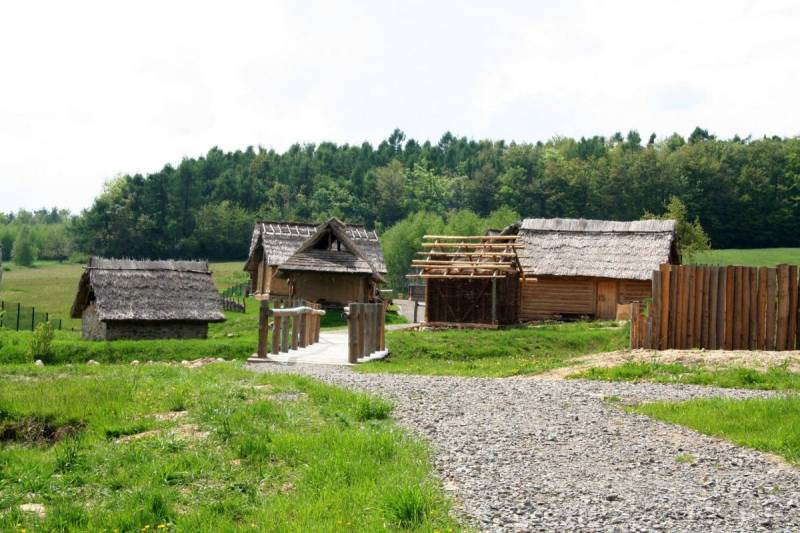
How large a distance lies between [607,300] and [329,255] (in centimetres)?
1246

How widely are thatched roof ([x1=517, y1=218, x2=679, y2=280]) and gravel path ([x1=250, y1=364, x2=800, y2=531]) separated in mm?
29712

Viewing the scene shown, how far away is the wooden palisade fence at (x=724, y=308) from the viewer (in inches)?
734

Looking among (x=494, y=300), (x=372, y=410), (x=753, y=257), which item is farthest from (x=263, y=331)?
(x=753, y=257)

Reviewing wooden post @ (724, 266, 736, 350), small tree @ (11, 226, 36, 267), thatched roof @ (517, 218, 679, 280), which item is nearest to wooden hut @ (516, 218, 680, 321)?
thatched roof @ (517, 218, 679, 280)

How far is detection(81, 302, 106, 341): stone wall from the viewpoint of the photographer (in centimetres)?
3428

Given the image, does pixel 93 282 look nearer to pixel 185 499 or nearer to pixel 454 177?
pixel 185 499

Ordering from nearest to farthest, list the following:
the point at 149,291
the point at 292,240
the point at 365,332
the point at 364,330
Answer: the point at 364,330 → the point at 365,332 → the point at 149,291 → the point at 292,240

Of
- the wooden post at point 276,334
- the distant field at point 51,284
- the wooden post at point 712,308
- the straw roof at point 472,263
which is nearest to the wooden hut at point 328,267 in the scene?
the straw roof at point 472,263

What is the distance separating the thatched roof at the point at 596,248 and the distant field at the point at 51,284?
23965mm

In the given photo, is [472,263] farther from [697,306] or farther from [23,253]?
[23,253]

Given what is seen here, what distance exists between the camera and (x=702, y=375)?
15.3 m

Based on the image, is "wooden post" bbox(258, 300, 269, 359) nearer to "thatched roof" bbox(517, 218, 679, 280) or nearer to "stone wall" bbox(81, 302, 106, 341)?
"stone wall" bbox(81, 302, 106, 341)

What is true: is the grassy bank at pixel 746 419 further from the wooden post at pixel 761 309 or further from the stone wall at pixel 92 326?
the stone wall at pixel 92 326

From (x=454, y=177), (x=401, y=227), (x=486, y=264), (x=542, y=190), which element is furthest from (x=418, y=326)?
(x=454, y=177)
